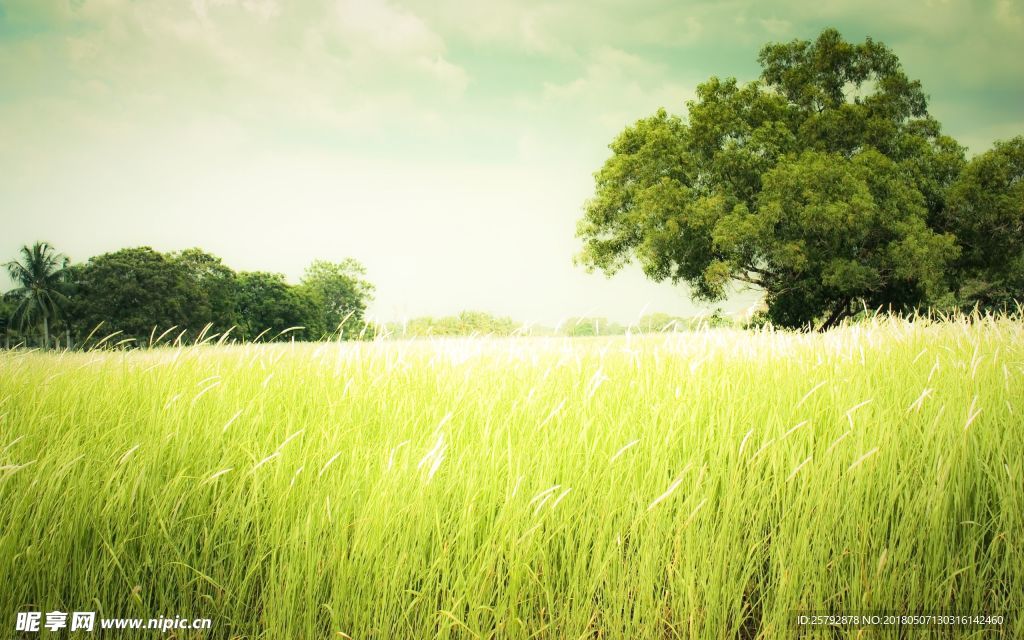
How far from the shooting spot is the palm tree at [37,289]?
50.2 meters

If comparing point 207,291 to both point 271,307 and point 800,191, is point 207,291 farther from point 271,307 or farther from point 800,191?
point 800,191

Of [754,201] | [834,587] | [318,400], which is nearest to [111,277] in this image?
[754,201]

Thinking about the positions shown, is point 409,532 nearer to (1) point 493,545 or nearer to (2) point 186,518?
(1) point 493,545

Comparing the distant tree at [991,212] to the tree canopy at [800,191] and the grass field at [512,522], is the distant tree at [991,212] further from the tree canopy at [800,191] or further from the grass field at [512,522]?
the grass field at [512,522]

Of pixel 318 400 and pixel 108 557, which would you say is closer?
pixel 108 557

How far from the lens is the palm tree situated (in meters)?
50.2

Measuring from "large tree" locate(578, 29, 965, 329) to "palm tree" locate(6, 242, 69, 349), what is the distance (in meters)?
51.5

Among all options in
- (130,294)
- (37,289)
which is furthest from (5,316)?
(130,294)

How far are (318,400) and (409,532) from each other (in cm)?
152

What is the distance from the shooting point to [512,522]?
208 centimetres

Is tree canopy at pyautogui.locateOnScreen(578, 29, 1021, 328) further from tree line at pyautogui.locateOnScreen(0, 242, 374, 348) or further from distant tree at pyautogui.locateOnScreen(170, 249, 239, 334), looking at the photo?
distant tree at pyautogui.locateOnScreen(170, 249, 239, 334)

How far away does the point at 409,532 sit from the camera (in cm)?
204

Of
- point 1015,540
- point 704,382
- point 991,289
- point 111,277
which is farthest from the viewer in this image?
point 111,277

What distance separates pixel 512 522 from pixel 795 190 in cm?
2062
